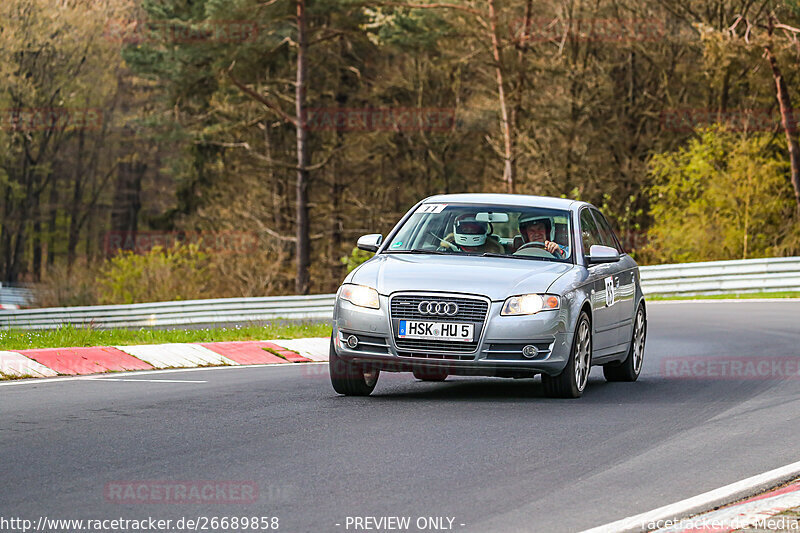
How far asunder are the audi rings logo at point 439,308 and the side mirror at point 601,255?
1.85m

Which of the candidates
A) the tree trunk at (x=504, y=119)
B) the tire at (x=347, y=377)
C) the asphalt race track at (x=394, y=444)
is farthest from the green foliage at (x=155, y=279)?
the tire at (x=347, y=377)

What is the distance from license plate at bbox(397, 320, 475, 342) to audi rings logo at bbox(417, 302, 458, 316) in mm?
79

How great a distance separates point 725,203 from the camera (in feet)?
134

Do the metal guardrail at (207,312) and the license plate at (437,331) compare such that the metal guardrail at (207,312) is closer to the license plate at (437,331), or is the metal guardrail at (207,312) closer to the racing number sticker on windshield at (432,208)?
the racing number sticker on windshield at (432,208)

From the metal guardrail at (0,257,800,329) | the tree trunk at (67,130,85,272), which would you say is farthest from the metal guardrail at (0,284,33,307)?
the metal guardrail at (0,257,800,329)

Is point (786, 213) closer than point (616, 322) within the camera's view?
No

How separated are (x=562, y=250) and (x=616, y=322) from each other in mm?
1093

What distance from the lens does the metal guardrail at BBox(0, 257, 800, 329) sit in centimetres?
3036

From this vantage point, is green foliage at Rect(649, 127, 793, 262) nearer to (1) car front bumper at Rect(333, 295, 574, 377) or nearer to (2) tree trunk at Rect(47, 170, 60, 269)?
(1) car front bumper at Rect(333, 295, 574, 377)

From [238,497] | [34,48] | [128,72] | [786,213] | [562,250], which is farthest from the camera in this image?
[128,72]

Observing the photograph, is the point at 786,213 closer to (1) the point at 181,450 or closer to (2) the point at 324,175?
(2) the point at 324,175

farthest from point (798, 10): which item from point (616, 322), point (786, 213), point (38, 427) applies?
point (38, 427)

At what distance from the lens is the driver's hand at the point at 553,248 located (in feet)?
37.7

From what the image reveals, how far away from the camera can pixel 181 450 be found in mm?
7949
